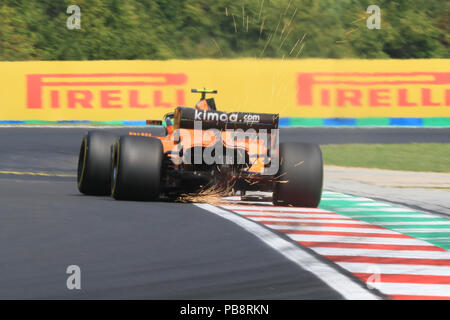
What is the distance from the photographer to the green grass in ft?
71.5

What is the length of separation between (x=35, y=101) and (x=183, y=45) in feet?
44.4

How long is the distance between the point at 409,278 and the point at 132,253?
95.4 inches

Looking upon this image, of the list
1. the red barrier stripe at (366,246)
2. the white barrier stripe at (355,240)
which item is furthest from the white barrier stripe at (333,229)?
the red barrier stripe at (366,246)

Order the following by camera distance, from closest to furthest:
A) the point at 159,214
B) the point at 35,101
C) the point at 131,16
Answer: the point at 159,214, the point at 35,101, the point at 131,16

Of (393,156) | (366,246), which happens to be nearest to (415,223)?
(366,246)

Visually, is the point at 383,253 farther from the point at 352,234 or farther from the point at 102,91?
the point at 102,91

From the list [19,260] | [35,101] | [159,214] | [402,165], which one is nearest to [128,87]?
[35,101]

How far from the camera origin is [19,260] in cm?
811

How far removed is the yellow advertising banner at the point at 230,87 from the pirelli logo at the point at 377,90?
1.3 inches

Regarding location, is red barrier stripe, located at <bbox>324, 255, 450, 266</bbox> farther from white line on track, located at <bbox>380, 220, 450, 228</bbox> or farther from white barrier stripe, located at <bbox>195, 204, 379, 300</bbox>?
white line on track, located at <bbox>380, 220, 450, 228</bbox>

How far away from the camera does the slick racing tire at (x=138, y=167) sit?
12383 mm

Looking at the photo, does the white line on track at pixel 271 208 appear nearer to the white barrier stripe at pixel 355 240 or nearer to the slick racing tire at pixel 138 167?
the slick racing tire at pixel 138 167
